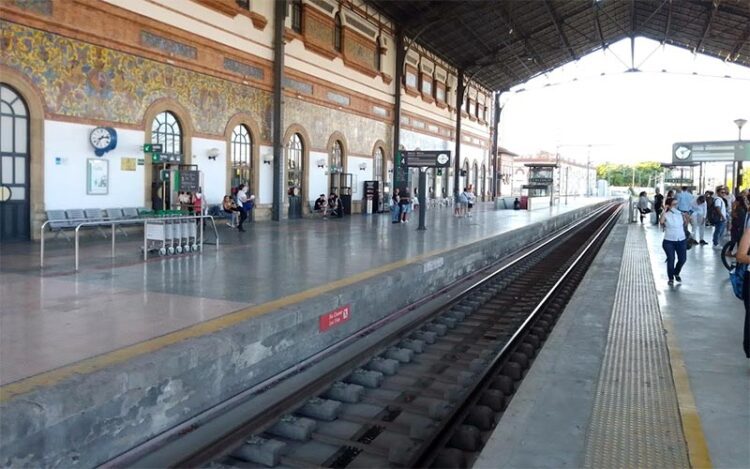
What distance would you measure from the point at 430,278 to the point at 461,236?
20.4 ft

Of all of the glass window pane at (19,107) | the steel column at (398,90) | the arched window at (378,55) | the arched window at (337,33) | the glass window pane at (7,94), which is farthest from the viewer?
the steel column at (398,90)

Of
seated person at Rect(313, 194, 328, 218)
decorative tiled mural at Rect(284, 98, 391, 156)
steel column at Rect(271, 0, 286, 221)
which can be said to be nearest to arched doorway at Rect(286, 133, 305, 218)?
decorative tiled mural at Rect(284, 98, 391, 156)

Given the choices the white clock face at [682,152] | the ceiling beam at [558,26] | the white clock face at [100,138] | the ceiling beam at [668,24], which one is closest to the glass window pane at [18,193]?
the white clock face at [100,138]

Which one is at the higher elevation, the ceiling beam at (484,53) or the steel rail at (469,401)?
the ceiling beam at (484,53)

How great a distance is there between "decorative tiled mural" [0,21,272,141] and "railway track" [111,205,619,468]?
1047 centimetres

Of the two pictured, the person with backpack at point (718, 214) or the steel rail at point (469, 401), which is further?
the person with backpack at point (718, 214)

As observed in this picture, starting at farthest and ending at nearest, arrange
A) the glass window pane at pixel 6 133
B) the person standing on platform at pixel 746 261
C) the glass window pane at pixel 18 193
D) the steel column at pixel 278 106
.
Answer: the steel column at pixel 278 106
the glass window pane at pixel 18 193
the glass window pane at pixel 6 133
the person standing on platform at pixel 746 261

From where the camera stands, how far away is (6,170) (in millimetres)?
13508

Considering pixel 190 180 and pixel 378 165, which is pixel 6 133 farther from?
pixel 378 165

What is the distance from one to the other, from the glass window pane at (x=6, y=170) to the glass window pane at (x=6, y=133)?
0.70ft

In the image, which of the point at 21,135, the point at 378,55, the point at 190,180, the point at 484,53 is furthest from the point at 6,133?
the point at 484,53

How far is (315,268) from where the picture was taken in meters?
10.8

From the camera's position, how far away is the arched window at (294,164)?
24.0 meters

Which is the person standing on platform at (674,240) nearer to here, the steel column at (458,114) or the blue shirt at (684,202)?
the blue shirt at (684,202)
